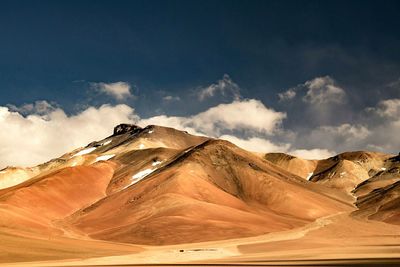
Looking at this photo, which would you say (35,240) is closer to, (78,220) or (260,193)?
(78,220)

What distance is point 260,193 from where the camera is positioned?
175625 millimetres

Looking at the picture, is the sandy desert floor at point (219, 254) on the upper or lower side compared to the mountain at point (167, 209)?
lower

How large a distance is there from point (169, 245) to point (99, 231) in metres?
27.3

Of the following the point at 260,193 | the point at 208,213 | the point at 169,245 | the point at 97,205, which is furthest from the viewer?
the point at 260,193

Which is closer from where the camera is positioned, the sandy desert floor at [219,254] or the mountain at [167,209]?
the sandy desert floor at [219,254]

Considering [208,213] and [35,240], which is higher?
[208,213]

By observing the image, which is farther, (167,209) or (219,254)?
(167,209)

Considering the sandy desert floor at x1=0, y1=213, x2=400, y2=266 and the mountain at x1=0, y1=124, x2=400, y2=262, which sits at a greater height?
the mountain at x1=0, y1=124, x2=400, y2=262

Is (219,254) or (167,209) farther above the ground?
(167,209)

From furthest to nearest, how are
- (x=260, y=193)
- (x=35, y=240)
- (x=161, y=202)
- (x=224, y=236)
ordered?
(x=260, y=193) → (x=161, y=202) → (x=224, y=236) → (x=35, y=240)

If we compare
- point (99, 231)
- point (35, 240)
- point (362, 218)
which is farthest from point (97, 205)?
point (362, 218)

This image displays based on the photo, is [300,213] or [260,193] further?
[260,193]

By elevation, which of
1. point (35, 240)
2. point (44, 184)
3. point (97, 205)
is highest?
point (44, 184)

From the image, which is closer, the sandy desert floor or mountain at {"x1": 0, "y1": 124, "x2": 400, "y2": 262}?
the sandy desert floor
